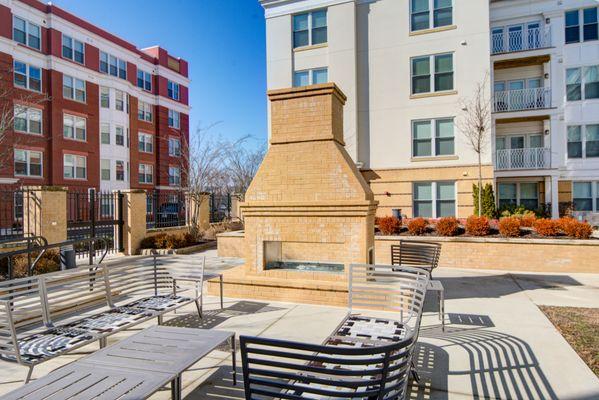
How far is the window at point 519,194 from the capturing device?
19.4m

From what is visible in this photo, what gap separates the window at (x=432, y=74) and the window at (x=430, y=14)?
1532 millimetres

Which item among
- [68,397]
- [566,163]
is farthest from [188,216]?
[566,163]

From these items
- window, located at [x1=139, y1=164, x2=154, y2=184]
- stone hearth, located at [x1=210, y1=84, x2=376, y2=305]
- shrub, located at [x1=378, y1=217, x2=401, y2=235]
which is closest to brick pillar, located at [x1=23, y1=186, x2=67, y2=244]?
stone hearth, located at [x1=210, y1=84, x2=376, y2=305]

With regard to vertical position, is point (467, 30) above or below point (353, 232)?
above

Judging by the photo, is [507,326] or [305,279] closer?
[507,326]

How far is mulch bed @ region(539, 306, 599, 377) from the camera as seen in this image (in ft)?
14.8

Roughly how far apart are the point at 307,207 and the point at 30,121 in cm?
2690

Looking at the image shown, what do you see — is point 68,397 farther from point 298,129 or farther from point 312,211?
point 298,129

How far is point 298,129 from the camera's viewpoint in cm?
728

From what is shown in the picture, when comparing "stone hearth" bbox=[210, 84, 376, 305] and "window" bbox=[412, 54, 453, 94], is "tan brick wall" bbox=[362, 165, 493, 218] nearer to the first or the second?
"window" bbox=[412, 54, 453, 94]

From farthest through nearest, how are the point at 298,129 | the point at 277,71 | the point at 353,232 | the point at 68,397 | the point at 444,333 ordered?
the point at 277,71, the point at 298,129, the point at 353,232, the point at 444,333, the point at 68,397

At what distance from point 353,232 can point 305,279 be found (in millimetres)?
1377

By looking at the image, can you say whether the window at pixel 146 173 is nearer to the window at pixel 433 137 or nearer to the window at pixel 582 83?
the window at pixel 433 137

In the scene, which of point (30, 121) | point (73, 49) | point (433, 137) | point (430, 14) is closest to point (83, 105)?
point (73, 49)
